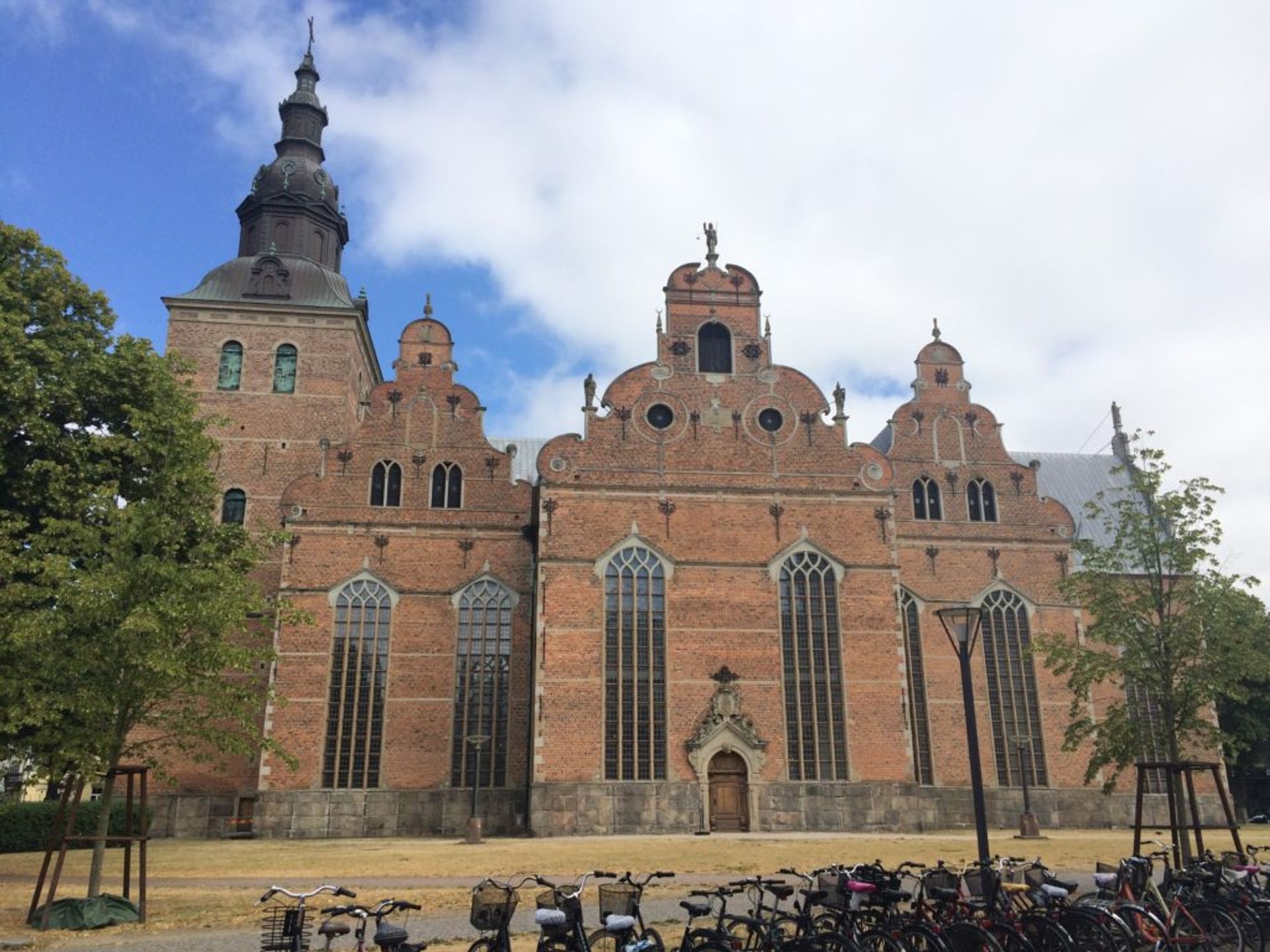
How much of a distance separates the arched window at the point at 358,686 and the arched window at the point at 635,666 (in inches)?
267

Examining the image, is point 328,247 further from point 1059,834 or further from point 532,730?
point 1059,834

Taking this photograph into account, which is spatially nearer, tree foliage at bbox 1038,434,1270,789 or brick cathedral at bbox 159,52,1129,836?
tree foliage at bbox 1038,434,1270,789

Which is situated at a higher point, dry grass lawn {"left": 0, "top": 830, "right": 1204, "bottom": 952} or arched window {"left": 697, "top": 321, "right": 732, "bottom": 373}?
arched window {"left": 697, "top": 321, "right": 732, "bottom": 373}

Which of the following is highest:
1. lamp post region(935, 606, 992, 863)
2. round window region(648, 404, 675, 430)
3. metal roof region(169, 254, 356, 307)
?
metal roof region(169, 254, 356, 307)

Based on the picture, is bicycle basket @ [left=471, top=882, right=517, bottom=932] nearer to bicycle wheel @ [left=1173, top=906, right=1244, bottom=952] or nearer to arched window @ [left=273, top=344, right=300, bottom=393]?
bicycle wheel @ [left=1173, top=906, right=1244, bottom=952]

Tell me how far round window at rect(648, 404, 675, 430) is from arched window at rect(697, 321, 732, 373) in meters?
1.85

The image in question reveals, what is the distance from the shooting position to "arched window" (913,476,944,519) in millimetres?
33125

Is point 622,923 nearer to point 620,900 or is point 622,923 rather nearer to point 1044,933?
point 620,900

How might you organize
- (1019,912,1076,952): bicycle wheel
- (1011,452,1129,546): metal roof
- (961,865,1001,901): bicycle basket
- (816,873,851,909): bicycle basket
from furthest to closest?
(1011,452,1129,546): metal roof, (961,865,1001,901): bicycle basket, (816,873,851,909): bicycle basket, (1019,912,1076,952): bicycle wheel

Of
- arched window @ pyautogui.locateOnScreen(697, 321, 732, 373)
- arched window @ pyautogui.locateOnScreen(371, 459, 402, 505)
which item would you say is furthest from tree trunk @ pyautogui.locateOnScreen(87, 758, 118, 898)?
arched window @ pyautogui.locateOnScreen(697, 321, 732, 373)

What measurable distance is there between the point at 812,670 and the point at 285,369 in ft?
66.3

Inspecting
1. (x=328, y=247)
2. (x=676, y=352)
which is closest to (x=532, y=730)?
(x=676, y=352)

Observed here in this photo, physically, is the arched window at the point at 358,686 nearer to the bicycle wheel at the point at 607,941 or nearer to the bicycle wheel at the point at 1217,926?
the bicycle wheel at the point at 607,941

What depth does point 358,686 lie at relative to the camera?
29266 millimetres
